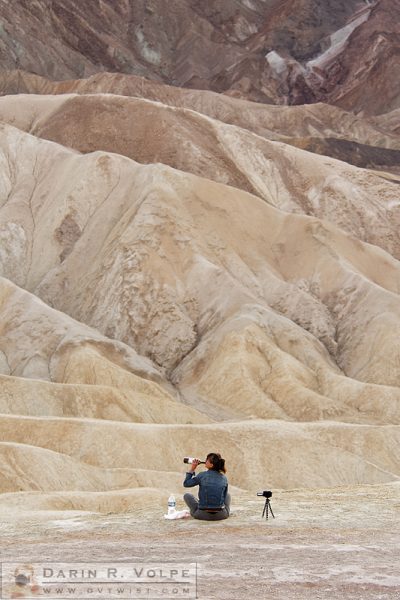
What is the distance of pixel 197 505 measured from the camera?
16.4m

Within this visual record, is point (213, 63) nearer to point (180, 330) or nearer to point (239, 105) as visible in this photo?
point (239, 105)

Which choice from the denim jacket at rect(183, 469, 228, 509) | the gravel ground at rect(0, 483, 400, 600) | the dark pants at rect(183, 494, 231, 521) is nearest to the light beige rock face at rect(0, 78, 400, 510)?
the gravel ground at rect(0, 483, 400, 600)

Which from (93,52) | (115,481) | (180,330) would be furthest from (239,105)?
(115,481)

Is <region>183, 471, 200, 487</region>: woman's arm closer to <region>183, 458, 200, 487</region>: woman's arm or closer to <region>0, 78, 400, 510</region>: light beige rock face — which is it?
<region>183, 458, 200, 487</region>: woman's arm

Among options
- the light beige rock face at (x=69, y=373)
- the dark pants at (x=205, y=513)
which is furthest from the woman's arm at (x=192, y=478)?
the light beige rock face at (x=69, y=373)

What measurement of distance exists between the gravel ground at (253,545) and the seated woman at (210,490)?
0.74 feet

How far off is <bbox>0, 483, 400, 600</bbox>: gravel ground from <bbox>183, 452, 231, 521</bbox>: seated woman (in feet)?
0.74

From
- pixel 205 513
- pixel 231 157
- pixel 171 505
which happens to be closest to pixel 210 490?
pixel 205 513

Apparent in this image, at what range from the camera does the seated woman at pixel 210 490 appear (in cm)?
1541

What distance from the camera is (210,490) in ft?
51.9

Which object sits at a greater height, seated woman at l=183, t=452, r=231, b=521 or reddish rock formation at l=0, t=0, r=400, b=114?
reddish rock formation at l=0, t=0, r=400, b=114

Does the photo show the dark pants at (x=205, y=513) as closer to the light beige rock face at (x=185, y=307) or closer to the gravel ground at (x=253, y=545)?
the gravel ground at (x=253, y=545)

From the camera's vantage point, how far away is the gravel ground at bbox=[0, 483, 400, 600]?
1178 cm

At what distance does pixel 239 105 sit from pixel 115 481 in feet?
389
